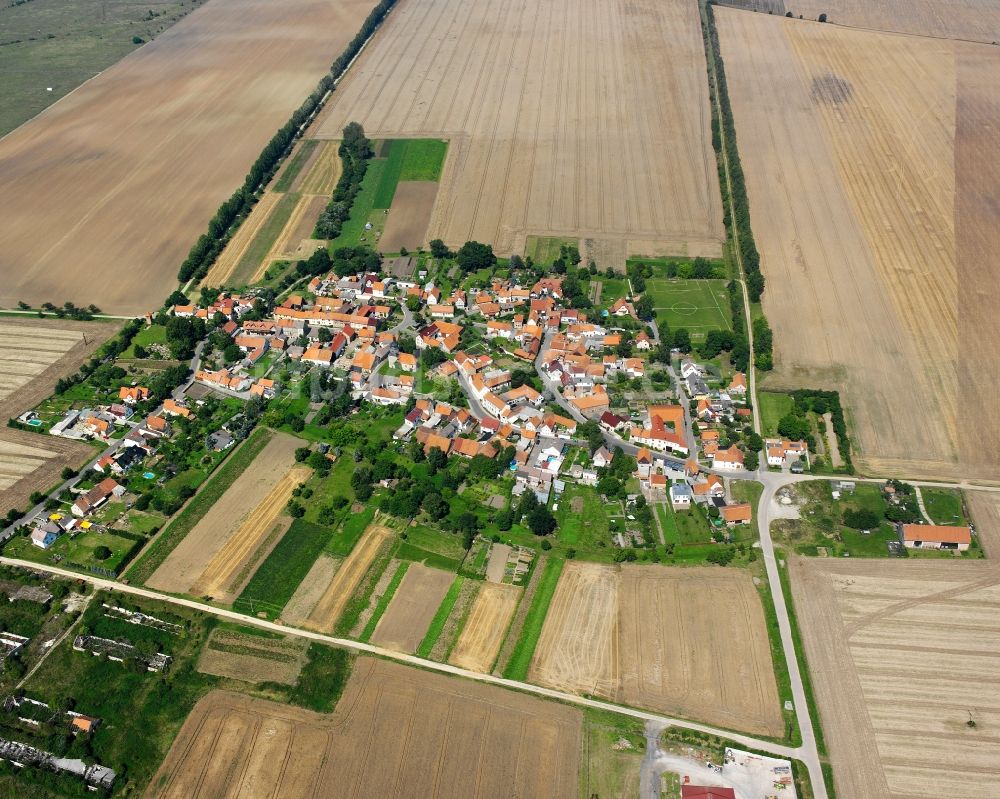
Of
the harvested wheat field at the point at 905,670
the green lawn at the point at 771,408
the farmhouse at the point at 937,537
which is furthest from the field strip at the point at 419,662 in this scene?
the green lawn at the point at 771,408

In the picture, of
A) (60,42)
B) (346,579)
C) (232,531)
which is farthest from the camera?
(60,42)

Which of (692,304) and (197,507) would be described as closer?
(197,507)

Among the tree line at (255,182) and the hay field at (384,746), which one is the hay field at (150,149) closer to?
the tree line at (255,182)

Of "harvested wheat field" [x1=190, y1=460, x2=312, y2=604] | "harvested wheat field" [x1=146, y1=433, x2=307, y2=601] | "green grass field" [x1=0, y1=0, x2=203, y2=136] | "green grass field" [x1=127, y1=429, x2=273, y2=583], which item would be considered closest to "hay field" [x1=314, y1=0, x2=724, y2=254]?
"green grass field" [x1=127, y1=429, x2=273, y2=583]

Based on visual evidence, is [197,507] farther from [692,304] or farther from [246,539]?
[692,304]

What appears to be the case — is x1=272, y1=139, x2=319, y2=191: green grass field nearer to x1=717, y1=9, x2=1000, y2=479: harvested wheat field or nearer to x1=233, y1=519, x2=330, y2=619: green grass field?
x1=717, y1=9, x2=1000, y2=479: harvested wheat field

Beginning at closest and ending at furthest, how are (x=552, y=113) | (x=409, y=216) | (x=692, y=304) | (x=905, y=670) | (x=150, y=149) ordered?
(x=905, y=670) < (x=692, y=304) < (x=409, y=216) < (x=150, y=149) < (x=552, y=113)

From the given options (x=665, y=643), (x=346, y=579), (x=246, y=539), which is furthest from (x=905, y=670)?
(x=246, y=539)
